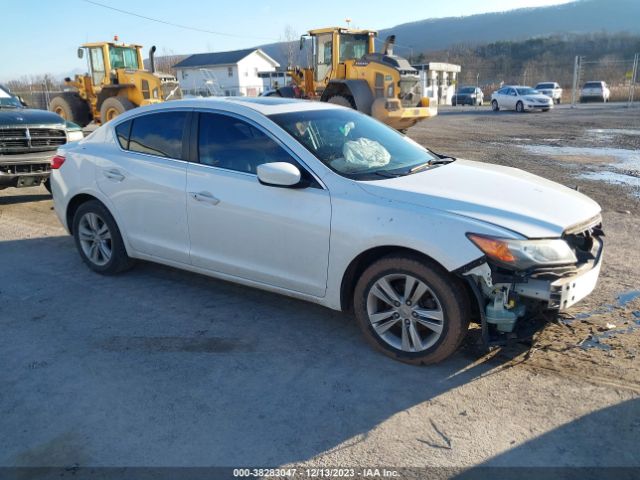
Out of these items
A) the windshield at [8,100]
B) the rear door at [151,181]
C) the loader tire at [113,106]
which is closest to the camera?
the rear door at [151,181]

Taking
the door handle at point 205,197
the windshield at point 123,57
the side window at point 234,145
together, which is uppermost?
the windshield at point 123,57

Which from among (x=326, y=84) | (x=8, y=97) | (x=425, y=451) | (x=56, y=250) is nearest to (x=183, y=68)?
(x=326, y=84)

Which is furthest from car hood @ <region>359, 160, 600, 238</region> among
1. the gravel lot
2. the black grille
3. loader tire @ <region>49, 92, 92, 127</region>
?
loader tire @ <region>49, 92, 92, 127</region>

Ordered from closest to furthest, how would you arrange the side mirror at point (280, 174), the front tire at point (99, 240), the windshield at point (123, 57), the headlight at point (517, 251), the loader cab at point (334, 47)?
the headlight at point (517, 251) → the side mirror at point (280, 174) → the front tire at point (99, 240) → the loader cab at point (334, 47) → the windshield at point (123, 57)

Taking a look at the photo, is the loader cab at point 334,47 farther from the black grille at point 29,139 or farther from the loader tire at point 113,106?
the black grille at point 29,139

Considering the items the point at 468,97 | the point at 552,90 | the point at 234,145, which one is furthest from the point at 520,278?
the point at 468,97

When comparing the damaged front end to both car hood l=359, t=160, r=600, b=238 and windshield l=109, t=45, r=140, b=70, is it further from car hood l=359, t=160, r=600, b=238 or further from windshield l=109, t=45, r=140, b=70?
windshield l=109, t=45, r=140, b=70

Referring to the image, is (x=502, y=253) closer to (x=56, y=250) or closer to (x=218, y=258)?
(x=218, y=258)

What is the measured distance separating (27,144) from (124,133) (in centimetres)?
420

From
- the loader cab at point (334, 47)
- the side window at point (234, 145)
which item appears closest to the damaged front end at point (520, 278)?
the side window at point (234, 145)

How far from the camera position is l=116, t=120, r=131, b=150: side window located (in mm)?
5270

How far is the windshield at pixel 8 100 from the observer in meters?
9.83

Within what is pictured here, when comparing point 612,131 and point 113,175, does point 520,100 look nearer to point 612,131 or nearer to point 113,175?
point 612,131

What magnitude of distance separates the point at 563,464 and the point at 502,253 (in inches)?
46.0
